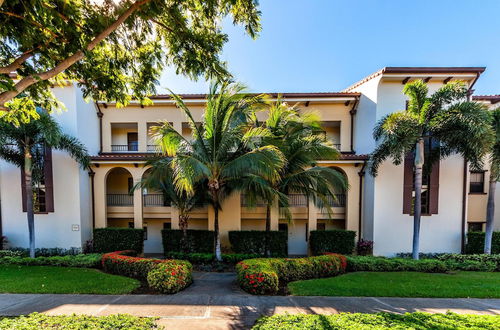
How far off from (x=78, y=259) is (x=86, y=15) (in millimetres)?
10238

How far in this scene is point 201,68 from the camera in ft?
23.2

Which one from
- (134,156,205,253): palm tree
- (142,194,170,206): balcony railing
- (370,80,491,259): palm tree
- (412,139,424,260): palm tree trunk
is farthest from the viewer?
(142,194,170,206): balcony railing

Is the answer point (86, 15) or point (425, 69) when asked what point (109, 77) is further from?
point (425, 69)

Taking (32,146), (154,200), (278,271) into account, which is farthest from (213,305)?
(32,146)

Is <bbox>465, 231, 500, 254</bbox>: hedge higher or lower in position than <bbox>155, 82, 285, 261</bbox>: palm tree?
lower

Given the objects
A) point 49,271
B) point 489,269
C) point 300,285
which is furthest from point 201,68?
point 489,269

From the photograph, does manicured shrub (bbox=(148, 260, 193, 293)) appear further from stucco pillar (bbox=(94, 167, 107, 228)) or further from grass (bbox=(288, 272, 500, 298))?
stucco pillar (bbox=(94, 167, 107, 228))

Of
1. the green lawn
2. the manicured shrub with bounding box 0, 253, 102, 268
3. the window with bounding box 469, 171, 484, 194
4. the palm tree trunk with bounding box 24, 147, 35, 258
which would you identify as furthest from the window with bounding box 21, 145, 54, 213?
the window with bounding box 469, 171, 484, 194

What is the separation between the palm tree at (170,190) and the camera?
8891mm

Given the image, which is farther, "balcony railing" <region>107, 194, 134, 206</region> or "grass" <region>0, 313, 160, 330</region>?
"balcony railing" <region>107, 194, 134, 206</region>

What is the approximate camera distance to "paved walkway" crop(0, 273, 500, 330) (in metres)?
5.20

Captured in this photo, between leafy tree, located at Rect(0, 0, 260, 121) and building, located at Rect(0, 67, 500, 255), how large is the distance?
5024mm

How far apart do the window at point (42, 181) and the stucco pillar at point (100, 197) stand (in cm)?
218

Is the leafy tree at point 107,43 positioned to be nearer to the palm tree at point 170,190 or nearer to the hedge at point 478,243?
the palm tree at point 170,190
